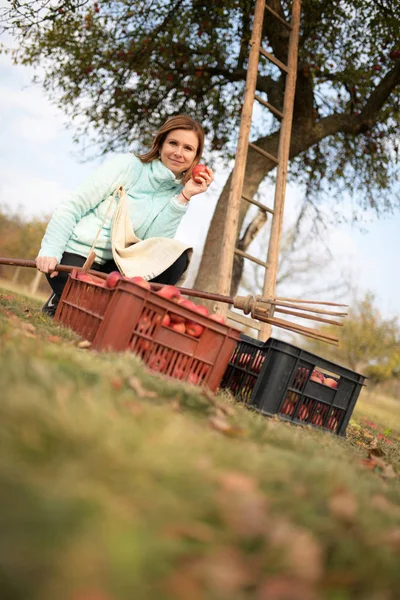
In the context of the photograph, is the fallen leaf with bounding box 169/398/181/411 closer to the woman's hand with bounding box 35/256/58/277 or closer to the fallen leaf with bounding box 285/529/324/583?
the fallen leaf with bounding box 285/529/324/583

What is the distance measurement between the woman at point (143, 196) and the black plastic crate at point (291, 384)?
128 cm

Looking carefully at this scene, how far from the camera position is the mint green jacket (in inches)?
164

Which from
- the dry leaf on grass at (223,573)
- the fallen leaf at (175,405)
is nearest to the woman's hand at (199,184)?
the fallen leaf at (175,405)

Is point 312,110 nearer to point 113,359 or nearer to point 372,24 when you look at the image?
point 372,24

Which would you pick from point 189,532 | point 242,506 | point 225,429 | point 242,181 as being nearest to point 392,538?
point 242,506

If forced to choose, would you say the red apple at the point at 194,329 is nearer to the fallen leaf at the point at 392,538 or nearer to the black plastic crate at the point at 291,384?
the black plastic crate at the point at 291,384

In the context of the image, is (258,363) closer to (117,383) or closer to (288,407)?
(288,407)

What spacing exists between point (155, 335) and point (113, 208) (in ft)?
5.84

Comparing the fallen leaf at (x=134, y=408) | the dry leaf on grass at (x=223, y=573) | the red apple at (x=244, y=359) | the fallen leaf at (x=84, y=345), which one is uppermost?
the red apple at (x=244, y=359)

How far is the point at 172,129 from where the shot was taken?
4.50m

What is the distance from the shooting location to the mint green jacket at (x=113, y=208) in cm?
417

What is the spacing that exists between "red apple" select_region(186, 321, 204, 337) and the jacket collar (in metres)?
1.83

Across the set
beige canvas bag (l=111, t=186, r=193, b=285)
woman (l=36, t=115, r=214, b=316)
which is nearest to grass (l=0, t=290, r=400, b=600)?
beige canvas bag (l=111, t=186, r=193, b=285)

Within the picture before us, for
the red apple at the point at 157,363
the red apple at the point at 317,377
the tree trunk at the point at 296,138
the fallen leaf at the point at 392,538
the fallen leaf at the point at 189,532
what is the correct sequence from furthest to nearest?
1. the tree trunk at the point at 296,138
2. the red apple at the point at 317,377
3. the red apple at the point at 157,363
4. the fallen leaf at the point at 392,538
5. the fallen leaf at the point at 189,532
